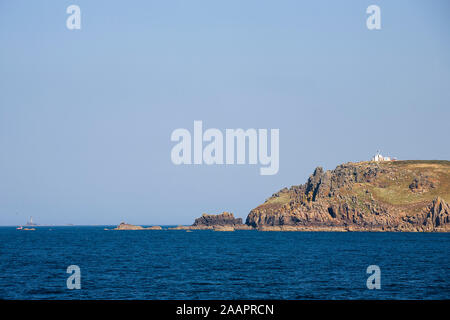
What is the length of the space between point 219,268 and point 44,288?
27.1 meters

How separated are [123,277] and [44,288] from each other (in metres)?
11.2

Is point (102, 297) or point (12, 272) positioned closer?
point (102, 297)

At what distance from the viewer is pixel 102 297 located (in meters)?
A: 45.1

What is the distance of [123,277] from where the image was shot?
5997 centimetres
